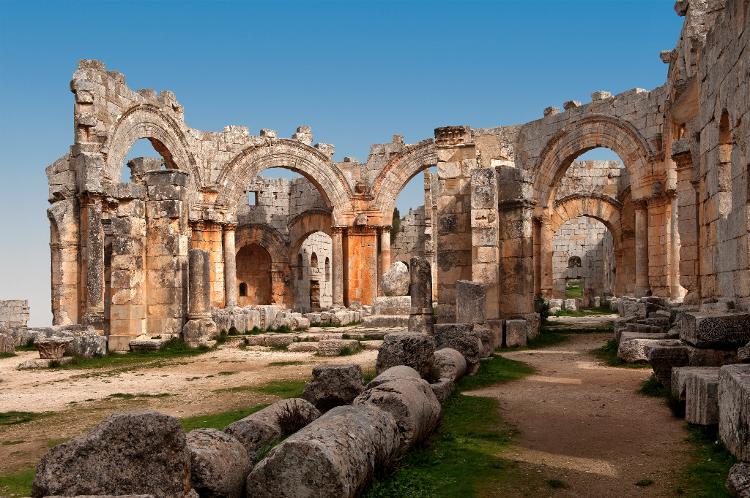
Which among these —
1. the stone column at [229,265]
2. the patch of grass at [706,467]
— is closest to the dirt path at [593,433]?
the patch of grass at [706,467]

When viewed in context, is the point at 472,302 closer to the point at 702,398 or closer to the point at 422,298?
the point at 422,298

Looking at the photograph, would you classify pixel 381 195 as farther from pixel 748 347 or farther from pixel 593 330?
pixel 748 347

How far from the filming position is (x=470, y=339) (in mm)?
10219

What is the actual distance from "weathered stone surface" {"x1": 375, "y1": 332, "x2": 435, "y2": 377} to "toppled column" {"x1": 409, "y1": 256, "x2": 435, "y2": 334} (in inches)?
189

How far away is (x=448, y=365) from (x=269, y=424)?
13.4 ft

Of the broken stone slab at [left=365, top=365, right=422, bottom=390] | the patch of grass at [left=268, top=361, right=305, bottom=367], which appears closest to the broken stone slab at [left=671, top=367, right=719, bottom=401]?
the broken stone slab at [left=365, top=365, right=422, bottom=390]

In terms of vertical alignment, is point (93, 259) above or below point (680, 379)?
above

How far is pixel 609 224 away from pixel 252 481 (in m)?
26.3

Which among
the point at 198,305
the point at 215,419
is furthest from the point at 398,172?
the point at 215,419

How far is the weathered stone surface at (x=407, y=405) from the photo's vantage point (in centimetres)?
555

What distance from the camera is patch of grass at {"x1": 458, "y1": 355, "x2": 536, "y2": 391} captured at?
9.34m

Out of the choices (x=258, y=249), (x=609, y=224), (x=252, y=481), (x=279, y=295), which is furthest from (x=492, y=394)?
(x=258, y=249)

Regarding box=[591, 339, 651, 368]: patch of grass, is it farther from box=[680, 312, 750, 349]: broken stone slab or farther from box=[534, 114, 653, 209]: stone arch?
box=[534, 114, 653, 209]: stone arch

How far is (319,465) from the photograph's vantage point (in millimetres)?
3953
